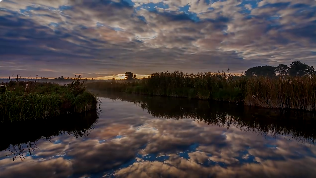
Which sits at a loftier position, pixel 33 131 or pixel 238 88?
pixel 238 88

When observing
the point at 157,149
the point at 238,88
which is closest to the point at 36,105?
the point at 157,149

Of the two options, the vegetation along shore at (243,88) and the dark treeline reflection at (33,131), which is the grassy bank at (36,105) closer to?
the dark treeline reflection at (33,131)

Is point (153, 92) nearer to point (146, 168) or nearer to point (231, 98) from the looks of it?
point (231, 98)

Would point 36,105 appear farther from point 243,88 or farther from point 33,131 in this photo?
point 243,88

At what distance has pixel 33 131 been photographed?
7.77 m

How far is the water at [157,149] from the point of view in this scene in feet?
15.4

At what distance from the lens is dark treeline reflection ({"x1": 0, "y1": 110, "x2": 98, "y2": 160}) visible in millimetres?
6191

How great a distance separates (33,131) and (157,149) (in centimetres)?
539

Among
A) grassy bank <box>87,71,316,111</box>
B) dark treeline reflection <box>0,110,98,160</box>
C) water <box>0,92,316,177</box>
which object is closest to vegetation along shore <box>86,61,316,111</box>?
grassy bank <box>87,71,316,111</box>

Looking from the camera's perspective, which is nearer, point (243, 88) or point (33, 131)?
point (33, 131)

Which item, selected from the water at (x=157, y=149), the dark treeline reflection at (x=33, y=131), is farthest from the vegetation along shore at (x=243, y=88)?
the dark treeline reflection at (x=33, y=131)

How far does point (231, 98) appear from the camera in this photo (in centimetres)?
1781

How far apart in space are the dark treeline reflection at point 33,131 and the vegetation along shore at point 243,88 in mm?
12466

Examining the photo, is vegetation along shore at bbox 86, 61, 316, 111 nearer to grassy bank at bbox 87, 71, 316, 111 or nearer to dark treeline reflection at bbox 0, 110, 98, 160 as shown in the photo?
grassy bank at bbox 87, 71, 316, 111
